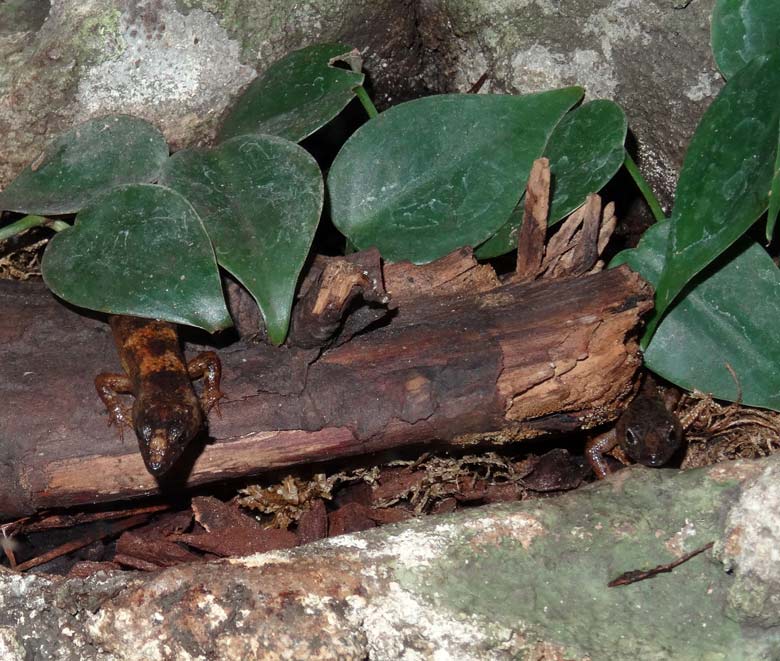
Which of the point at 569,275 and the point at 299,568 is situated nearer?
the point at 299,568

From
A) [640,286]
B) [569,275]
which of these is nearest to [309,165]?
[569,275]

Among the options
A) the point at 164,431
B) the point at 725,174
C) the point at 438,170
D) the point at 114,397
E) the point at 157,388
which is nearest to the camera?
the point at 164,431

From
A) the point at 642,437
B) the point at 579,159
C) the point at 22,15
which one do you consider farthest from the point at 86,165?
the point at 642,437

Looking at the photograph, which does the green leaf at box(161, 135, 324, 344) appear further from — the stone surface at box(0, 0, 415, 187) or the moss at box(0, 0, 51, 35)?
the moss at box(0, 0, 51, 35)

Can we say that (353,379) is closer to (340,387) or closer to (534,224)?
(340,387)

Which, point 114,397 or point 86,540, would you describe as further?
point 86,540

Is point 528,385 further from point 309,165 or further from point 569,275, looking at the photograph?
point 309,165
